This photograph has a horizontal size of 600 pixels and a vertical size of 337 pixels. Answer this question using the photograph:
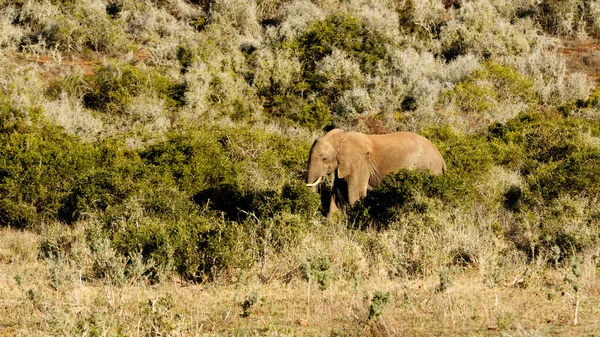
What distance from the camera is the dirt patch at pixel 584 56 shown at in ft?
89.2

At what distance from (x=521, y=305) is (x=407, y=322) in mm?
1233

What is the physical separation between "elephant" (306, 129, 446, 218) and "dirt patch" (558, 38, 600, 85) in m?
14.8

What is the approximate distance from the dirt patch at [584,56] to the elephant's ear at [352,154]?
1547 centimetres

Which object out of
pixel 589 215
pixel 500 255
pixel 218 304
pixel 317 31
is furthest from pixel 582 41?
pixel 218 304

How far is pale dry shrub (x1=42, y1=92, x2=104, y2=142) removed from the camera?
18.4m

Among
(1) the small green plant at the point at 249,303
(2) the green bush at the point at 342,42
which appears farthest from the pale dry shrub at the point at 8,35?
(1) the small green plant at the point at 249,303

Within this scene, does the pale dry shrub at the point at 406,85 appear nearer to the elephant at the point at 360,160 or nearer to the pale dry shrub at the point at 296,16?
the pale dry shrub at the point at 296,16

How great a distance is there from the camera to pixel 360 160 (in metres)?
13.3

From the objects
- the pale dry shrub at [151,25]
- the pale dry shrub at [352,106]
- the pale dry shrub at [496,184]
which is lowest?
the pale dry shrub at [151,25]

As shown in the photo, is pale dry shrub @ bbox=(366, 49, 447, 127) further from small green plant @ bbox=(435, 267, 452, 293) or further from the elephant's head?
small green plant @ bbox=(435, 267, 452, 293)

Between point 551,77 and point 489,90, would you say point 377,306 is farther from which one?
point 551,77

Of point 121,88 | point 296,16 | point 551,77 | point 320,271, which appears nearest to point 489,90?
point 551,77

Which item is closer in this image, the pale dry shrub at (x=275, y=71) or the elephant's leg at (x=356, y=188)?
the elephant's leg at (x=356, y=188)

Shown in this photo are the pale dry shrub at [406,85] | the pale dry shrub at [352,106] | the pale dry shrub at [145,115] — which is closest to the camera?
the pale dry shrub at [145,115]
